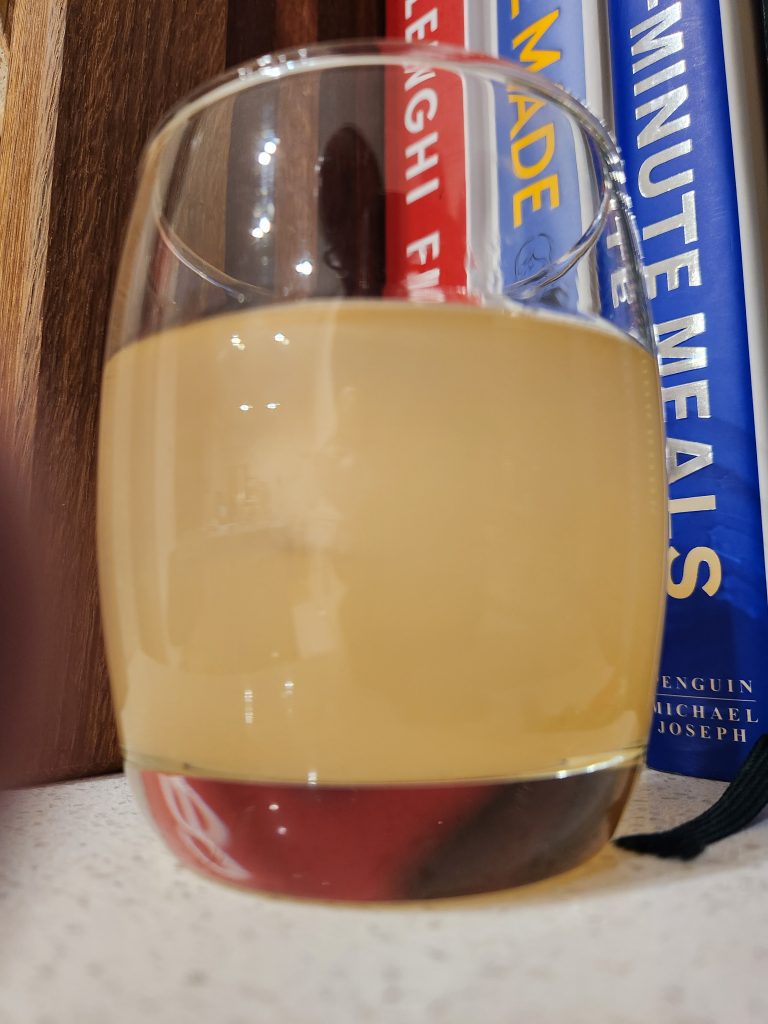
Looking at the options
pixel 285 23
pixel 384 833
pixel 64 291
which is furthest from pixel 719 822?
pixel 285 23

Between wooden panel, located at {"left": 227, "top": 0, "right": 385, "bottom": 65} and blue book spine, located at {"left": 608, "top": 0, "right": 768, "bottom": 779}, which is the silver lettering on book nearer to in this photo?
blue book spine, located at {"left": 608, "top": 0, "right": 768, "bottom": 779}

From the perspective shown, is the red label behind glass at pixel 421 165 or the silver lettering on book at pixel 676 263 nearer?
the red label behind glass at pixel 421 165

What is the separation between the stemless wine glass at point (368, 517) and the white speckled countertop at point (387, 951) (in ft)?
0.05

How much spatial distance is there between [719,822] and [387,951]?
0.61ft

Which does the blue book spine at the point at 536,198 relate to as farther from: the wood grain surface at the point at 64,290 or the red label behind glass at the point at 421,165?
the wood grain surface at the point at 64,290

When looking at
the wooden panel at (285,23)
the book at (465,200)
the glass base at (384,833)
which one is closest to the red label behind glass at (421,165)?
the book at (465,200)

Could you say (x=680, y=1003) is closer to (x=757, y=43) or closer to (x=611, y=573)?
(x=611, y=573)

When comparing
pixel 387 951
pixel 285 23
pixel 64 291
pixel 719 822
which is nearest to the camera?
pixel 387 951

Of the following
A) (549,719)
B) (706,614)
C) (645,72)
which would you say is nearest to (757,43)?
(645,72)

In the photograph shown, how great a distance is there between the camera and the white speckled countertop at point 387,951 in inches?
9.1

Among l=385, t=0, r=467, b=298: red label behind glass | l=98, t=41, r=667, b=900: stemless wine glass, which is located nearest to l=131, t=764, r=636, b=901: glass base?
l=98, t=41, r=667, b=900: stemless wine glass

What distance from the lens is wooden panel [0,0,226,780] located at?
0.51 metres

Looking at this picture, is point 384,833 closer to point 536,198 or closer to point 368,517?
point 368,517

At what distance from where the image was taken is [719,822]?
376mm
